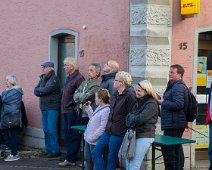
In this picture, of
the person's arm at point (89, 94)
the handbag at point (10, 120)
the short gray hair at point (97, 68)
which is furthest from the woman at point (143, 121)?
the handbag at point (10, 120)

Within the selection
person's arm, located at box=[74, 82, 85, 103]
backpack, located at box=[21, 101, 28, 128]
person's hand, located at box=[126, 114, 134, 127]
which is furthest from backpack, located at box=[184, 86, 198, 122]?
backpack, located at box=[21, 101, 28, 128]

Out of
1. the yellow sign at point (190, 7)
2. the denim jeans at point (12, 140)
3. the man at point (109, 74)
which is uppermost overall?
the yellow sign at point (190, 7)

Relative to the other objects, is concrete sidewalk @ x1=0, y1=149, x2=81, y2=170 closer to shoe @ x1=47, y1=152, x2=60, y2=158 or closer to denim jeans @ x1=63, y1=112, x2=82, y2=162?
shoe @ x1=47, y1=152, x2=60, y2=158

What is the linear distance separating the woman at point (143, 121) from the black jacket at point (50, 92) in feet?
11.9

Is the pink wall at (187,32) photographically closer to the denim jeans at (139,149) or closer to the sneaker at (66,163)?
the denim jeans at (139,149)

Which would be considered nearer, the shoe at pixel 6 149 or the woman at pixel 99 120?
the woman at pixel 99 120

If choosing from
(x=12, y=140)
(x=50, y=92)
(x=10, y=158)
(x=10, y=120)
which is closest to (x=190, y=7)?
(x=50, y=92)

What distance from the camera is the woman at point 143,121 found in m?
7.02

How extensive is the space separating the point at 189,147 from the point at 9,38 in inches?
225

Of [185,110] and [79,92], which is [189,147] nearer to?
[185,110]

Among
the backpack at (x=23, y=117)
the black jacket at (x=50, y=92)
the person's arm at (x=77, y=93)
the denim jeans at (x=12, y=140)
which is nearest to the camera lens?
the person's arm at (x=77, y=93)

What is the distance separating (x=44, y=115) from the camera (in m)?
10.8

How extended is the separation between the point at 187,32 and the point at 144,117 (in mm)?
2843

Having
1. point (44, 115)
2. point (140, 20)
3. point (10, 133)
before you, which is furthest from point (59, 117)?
point (140, 20)
